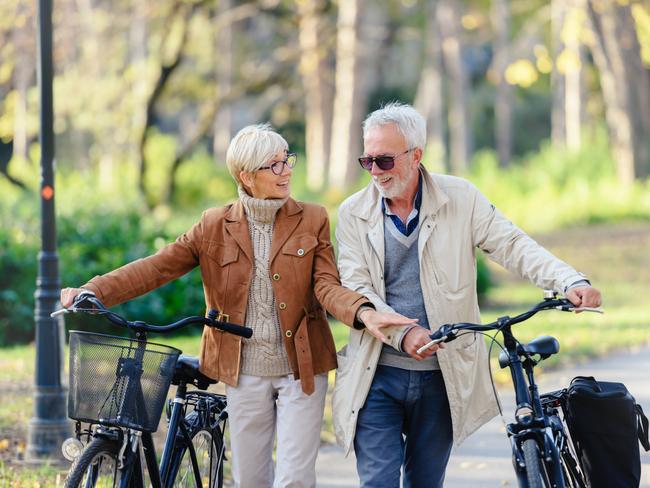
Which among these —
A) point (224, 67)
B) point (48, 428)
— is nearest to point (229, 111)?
point (224, 67)

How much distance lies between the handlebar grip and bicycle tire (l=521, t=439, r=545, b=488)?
1.11 meters

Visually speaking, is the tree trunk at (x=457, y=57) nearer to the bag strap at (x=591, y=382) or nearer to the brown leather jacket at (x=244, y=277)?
the brown leather jacket at (x=244, y=277)

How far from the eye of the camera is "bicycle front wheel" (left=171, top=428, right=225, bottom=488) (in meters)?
5.09

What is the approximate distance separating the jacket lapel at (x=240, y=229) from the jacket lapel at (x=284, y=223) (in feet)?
0.31

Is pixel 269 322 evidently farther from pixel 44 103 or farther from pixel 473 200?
pixel 44 103

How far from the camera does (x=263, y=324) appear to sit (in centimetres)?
499

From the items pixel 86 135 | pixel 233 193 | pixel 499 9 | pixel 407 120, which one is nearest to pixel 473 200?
pixel 407 120

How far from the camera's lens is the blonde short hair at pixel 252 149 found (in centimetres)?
492

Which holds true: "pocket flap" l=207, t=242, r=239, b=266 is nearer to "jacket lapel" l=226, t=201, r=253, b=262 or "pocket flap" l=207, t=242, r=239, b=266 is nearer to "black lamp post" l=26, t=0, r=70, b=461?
"jacket lapel" l=226, t=201, r=253, b=262

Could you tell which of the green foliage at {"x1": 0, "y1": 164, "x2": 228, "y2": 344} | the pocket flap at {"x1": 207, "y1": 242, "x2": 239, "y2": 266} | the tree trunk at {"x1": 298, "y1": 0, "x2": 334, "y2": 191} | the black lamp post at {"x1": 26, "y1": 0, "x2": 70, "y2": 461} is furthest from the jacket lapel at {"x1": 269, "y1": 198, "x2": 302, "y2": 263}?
the tree trunk at {"x1": 298, "y1": 0, "x2": 334, "y2": 191}

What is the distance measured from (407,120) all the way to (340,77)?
20.5m

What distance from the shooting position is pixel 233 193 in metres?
28.6

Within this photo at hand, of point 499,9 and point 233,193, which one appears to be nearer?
point 233,193

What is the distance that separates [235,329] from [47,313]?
334 cm
